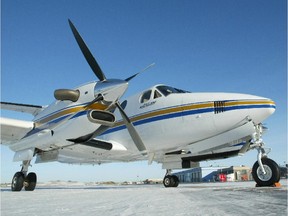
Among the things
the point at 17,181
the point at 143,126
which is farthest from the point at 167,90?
the point at 17,181

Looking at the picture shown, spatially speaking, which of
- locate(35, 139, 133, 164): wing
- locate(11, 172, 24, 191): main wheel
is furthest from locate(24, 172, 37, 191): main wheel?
locate(35, 139, 133, 164): wing

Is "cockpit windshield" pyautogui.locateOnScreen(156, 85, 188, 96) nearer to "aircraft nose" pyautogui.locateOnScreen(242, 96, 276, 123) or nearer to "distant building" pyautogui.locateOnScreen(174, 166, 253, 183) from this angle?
"aircraft nose" pyautogui.locateOnScreen(242, 96, 276, 123)

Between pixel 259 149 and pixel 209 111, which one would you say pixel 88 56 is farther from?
pixel 259 149

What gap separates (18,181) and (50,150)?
6.78ft

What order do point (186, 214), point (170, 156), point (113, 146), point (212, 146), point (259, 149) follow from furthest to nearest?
point (170, 156) → point (113, 146) → point (212, 146) → point (259, 149) → point (186, 214)

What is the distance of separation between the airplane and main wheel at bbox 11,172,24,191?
4 cm

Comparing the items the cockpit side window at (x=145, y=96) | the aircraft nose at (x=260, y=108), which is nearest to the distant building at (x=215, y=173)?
the cockpit side window at (x=145, y=96)

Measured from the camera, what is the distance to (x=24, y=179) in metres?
12.7

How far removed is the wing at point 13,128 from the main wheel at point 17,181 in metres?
1.88

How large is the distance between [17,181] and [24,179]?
1.12 ft

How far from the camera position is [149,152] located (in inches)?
549

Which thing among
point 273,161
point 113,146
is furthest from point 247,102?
point 113,146

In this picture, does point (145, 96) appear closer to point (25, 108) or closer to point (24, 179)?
point (24, 179)

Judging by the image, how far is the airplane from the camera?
10.4 m
